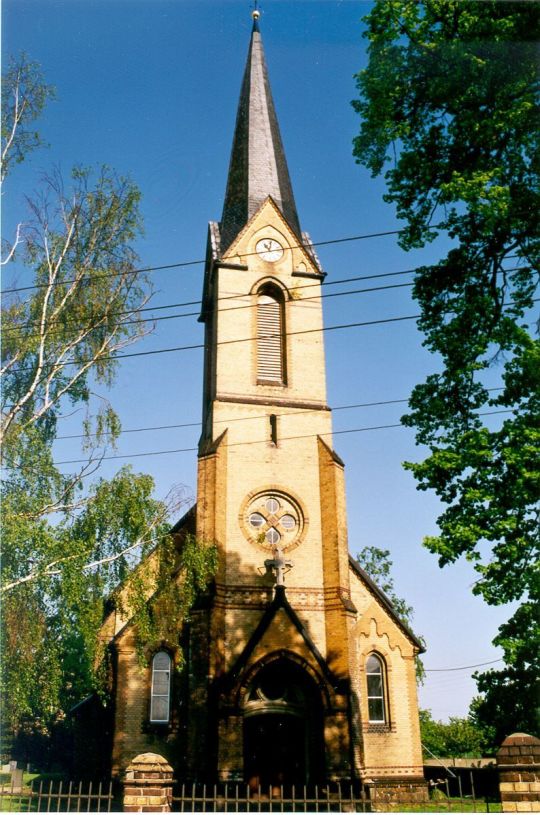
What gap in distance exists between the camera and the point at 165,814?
1020 cm

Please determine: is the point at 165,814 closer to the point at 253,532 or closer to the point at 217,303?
the point at 253,532

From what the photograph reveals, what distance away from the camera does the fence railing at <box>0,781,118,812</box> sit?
398 inches

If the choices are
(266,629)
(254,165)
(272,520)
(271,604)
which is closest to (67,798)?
(266,629)

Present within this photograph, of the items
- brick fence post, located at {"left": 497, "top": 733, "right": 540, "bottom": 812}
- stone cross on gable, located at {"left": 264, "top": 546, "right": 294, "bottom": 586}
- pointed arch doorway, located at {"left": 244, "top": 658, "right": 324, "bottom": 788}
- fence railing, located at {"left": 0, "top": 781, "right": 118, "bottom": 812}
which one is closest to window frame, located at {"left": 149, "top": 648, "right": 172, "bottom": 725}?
fence railing, located at {"left": 0, "top": 781, "right": 118, "bottom": 812}

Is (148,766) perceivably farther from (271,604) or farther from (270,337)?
(270,337)

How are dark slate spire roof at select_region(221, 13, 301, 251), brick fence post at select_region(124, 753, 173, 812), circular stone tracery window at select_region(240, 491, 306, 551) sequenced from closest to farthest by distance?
brick fence post at select_region(124, 753, 173, 812), circular stone tracery window at select_region(240, 491, 306, 551), dark slate spire roof at select_region(221, 13, 301, 251)

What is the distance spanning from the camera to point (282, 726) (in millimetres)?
20234

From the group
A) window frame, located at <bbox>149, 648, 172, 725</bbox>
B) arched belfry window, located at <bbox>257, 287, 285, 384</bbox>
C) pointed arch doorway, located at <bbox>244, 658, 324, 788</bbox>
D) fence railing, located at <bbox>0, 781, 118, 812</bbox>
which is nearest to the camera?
fence railing, located at <bbox>0, 781, 118, 812</bbox>

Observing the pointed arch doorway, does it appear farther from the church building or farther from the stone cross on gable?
the stone cross on gable

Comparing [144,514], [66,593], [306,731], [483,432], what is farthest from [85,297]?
[306,731]

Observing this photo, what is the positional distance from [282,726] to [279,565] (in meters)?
4.39

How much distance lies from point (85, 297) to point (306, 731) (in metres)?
13.1

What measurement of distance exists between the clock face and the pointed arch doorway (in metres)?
13.9

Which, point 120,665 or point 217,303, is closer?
point 120,665
